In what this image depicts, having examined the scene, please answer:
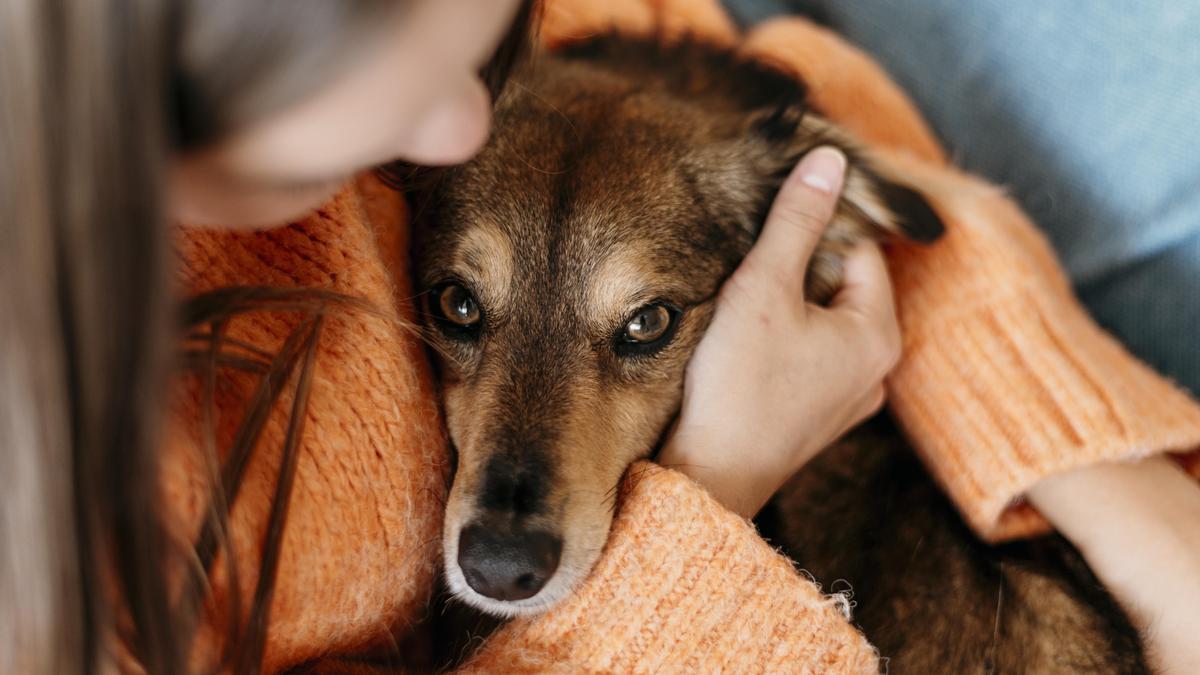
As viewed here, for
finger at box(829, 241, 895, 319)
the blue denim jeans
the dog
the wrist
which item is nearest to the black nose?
the dog

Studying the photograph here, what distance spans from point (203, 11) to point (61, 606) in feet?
1.53

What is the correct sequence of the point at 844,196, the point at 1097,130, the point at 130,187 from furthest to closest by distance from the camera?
1. the point at 1097,130
2. the point at 844,196
3. the point at 130,187

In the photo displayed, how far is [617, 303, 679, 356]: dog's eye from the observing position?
4.26 ft

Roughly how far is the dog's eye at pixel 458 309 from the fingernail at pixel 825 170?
1.94 ft

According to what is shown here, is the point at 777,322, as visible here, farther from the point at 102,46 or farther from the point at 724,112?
the point at 102,46

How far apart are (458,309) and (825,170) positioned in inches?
25.7

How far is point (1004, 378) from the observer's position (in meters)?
1.38

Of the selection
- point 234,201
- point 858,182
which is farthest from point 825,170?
point 234,201

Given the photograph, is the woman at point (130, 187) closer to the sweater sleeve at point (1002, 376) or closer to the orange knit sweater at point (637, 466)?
the orange knit sweater at point (637, 466)

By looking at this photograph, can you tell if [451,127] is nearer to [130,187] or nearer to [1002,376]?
[130,187]

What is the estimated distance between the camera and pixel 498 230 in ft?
4.17

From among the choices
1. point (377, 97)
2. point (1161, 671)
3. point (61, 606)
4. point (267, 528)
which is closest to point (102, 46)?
point (377, 97)

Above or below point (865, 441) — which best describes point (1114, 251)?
above

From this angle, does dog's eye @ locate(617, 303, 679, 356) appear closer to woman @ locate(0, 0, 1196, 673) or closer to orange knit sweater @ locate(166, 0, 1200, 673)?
→ orange knit sweater @ locate(166, 0, 1200, 673)
